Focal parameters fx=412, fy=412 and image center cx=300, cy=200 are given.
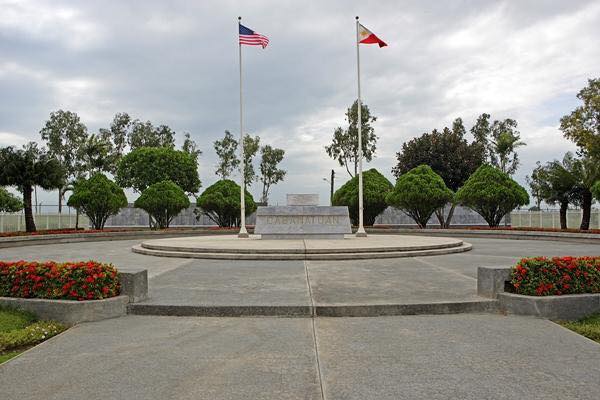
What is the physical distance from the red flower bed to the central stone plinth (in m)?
11.3

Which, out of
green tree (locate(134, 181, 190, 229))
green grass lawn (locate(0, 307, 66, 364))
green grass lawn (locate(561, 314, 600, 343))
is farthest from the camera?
green tree (locate(134, 181, 190, 229))

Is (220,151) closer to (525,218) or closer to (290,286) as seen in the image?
(525,218)

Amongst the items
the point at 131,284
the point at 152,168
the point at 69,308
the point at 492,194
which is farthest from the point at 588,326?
the point at 152,168

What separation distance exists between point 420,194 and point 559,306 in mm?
18553

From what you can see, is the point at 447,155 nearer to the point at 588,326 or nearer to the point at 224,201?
the point at 224,201

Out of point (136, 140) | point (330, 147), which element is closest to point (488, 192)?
point (330, 147)

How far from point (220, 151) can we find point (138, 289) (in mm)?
41406

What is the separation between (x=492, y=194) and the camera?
896 inches

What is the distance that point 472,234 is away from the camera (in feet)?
72.2

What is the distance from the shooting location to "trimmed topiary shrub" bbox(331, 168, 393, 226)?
2702cm

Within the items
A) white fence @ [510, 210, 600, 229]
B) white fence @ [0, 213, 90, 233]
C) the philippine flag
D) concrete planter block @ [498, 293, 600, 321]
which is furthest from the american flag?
white fence @ [510, 210, 600, 229]

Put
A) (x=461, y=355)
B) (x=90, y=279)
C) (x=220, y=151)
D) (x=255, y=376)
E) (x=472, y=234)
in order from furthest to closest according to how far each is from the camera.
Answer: (x=220, y=151), (x=472, y=234), (x=90, y=279), (x=461, y=355), (x=255, y=376)

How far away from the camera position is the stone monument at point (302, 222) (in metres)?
17.3

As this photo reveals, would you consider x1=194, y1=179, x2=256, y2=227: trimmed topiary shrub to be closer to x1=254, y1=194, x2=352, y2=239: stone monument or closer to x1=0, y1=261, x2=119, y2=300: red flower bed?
x1=254, y1=194, x2=352, y2=239: stone monument
